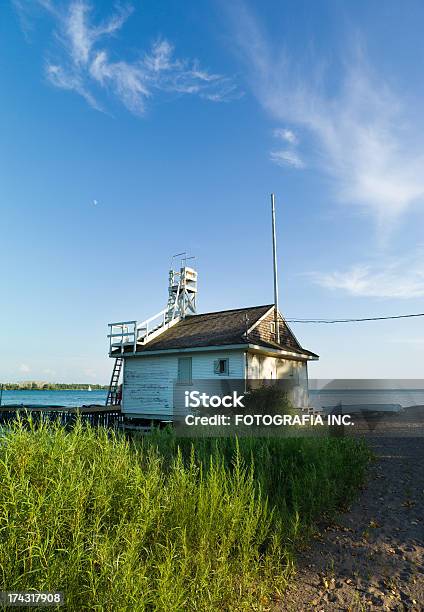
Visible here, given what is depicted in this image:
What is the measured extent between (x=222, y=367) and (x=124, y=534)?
15547mm

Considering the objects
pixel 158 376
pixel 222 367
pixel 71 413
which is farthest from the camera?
pixel 158 376

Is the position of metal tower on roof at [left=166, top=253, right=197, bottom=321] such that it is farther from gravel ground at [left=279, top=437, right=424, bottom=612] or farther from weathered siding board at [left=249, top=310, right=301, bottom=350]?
gravel ground at [left=279, top=437, right=424, bottom=612]

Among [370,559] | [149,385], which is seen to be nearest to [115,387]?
[149,385]

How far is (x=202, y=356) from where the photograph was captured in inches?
792

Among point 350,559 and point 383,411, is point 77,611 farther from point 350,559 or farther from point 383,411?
point 383,411

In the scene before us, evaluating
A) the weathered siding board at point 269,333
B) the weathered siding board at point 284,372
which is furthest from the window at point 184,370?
the weathered siding board at point 269,333

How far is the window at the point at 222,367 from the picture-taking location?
63.2 ft

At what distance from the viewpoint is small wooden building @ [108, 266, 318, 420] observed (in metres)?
19.4

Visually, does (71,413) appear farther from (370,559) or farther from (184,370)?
(370,559)

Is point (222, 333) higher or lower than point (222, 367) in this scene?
higher

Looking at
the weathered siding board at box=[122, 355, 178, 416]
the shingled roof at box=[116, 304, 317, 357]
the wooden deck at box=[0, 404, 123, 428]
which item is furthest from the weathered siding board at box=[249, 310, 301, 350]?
the wooden deck at box=[0, 404, 123, 428]

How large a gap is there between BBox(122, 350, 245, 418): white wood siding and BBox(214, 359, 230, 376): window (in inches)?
5.6

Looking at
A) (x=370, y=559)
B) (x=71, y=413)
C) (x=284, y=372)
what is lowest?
(x=370, y=559)

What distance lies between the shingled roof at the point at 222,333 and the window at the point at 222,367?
93 cm
